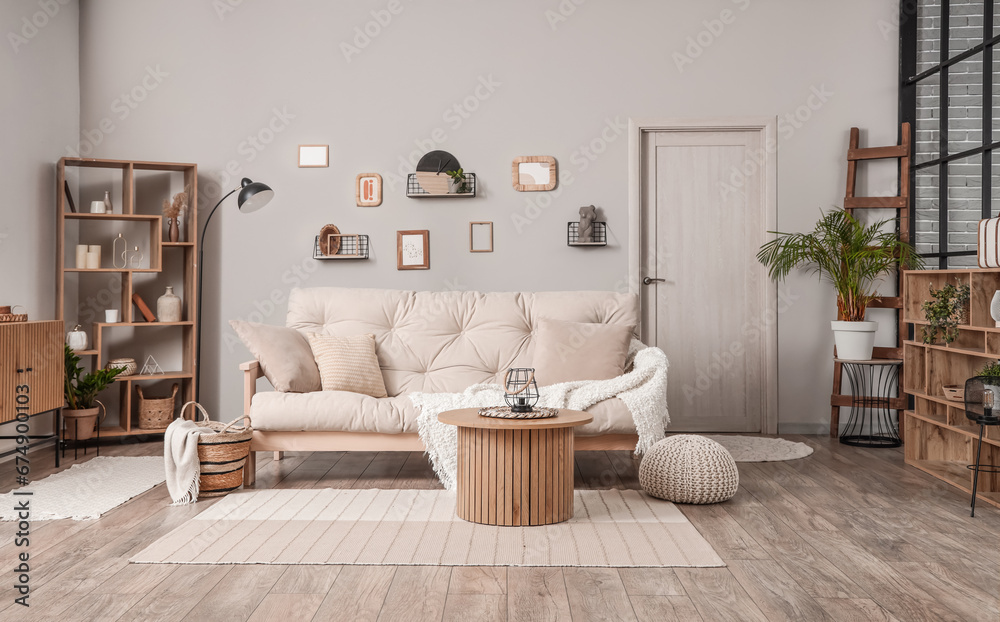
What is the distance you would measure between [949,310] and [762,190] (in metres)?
1.60

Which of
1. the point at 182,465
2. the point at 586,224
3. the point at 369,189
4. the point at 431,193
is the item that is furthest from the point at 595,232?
the point at 182,465

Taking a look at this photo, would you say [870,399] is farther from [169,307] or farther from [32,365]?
[32,365]

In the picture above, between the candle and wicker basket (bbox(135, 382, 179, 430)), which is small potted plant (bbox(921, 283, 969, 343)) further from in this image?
the candle

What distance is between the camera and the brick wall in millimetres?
4074

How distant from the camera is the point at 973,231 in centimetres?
411

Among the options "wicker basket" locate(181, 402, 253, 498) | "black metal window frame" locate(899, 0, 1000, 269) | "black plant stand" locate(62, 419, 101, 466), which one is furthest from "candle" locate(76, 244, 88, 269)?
"black metal window frame" locate(899, 0, 1000, 269)

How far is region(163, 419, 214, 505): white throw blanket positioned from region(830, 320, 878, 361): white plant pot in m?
3.60

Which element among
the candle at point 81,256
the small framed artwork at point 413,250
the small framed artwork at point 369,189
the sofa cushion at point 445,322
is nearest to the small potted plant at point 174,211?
the candle at point 81,256

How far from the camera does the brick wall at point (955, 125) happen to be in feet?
13.4

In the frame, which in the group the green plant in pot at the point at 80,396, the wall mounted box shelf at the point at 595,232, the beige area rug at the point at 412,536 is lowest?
the beige area rug at the point at 412,536

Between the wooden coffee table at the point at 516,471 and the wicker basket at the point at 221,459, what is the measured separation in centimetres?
104

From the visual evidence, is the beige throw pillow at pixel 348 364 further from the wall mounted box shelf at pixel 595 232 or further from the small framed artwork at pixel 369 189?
the wall mounted box shelf at pixel 595 232

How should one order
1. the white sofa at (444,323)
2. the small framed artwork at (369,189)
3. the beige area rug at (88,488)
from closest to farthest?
the beige area rug at (88,488) → the white sofa at (444,323) → the small framed artwork at (369,189)

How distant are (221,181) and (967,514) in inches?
174
